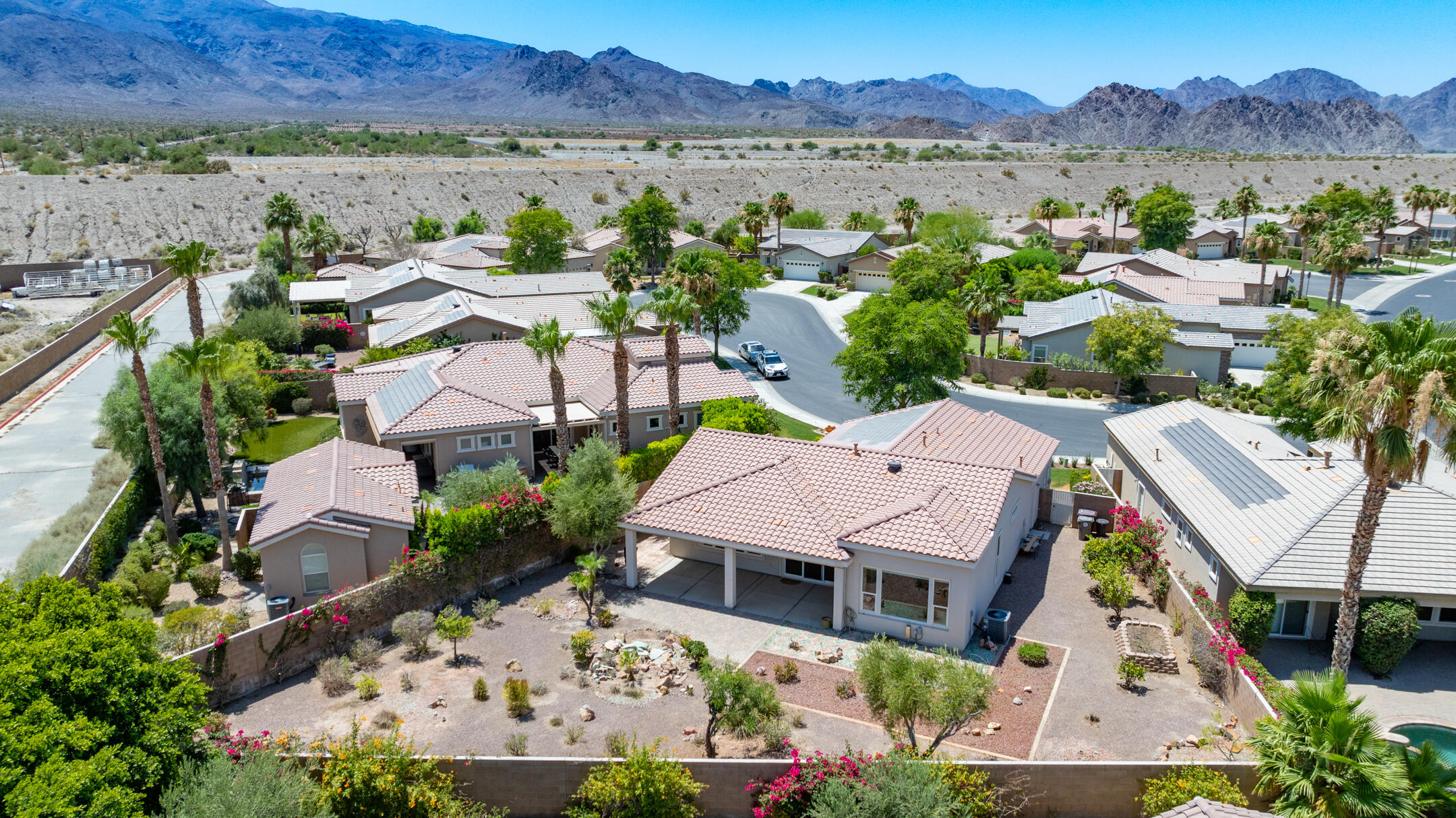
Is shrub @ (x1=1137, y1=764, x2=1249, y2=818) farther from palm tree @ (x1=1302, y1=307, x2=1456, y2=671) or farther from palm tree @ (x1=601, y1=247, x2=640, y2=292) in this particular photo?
palm tree @ (x1=601, y1=247, x2=640, y2=292)

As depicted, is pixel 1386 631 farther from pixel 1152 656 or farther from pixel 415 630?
pixel 415 630

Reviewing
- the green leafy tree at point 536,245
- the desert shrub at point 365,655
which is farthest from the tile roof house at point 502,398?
Answer: the green leafy tree at point 536,245

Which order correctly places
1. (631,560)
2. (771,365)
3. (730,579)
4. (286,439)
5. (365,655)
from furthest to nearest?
(771,365) < (286,439) < (631,560) < (730,579) < (365,655)

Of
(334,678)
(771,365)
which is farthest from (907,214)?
(334,678)

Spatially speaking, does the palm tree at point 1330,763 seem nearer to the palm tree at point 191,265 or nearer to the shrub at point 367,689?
the shrub at point 367,689

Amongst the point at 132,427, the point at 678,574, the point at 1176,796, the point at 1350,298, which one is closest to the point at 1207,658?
the point at 1176,796

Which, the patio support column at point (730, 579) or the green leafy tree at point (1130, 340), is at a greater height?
the green leafy tree at point (1130, 340)
